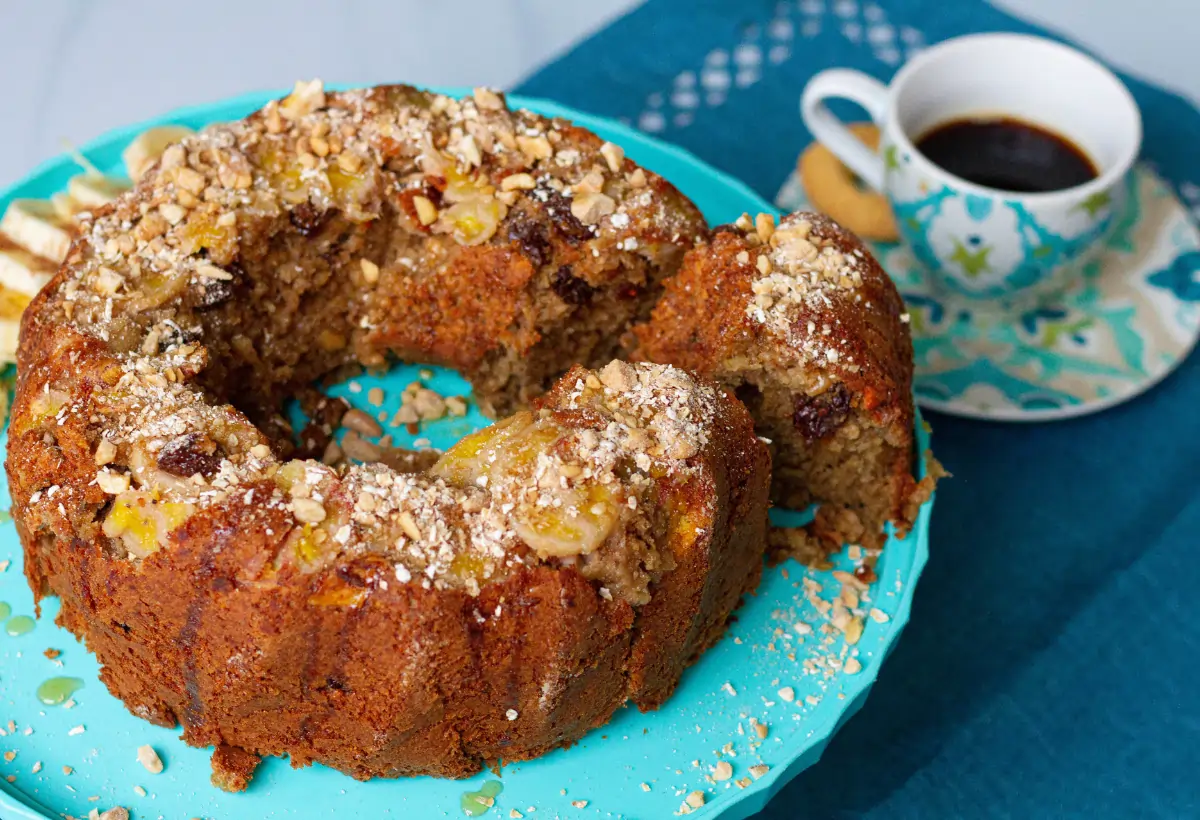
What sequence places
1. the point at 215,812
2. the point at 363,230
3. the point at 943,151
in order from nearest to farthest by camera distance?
the point at 215,812, the point at 363,230, the point at 943,151

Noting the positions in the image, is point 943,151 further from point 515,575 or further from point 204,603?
point 204,603

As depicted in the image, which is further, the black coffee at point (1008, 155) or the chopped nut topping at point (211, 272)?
the black coffee at point (1008, 155)

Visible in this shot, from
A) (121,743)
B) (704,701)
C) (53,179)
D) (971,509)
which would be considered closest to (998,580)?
(971,509)

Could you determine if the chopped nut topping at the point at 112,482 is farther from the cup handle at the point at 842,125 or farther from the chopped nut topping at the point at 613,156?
the cup handle at the point at 842,125

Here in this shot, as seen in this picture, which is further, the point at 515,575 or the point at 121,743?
the point at 121,743

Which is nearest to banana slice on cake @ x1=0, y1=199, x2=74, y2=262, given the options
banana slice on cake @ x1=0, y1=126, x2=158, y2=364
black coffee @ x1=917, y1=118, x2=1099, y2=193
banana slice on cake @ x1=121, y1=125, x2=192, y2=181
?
banana slice on cake @ x1=0, y1=126, x2=158, y2=364

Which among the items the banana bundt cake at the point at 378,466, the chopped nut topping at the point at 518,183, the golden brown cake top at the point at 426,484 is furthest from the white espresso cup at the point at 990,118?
the golden brown cake top at the point at 426,484
